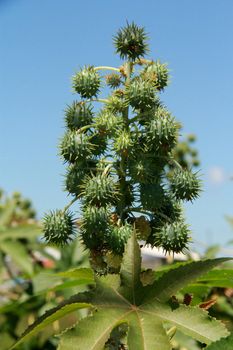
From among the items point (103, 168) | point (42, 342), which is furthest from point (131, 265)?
point (42, 342)

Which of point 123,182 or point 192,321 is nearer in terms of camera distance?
point 192,321

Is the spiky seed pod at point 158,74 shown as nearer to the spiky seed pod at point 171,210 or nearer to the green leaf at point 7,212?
the spiky seed pod at point 171,210

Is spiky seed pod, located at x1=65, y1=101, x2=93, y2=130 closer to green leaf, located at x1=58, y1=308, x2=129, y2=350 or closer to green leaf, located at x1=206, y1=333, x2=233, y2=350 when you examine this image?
green leaf, located at x1=58, y1=308, x2=129, y2=350

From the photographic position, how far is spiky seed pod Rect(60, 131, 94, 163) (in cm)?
223

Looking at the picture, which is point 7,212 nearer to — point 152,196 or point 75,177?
point 75,177

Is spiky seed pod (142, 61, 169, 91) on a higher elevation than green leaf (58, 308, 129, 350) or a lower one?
higher

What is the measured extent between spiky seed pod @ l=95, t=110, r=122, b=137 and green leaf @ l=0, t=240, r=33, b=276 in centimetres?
224

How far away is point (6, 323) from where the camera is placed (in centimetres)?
464

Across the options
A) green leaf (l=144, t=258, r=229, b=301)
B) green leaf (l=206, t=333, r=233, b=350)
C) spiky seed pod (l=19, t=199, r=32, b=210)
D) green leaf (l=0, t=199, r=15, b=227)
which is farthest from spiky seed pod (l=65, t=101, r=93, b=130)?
spiky seed pod (l=19, t=199, r=32, b=210)

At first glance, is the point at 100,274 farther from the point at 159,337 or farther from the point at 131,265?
the point at 159,337

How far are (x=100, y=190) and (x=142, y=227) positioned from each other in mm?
193

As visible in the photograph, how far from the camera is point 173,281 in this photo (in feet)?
6.75

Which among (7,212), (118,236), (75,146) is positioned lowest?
(118,236)

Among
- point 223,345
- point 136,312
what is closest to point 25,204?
point 136,312
